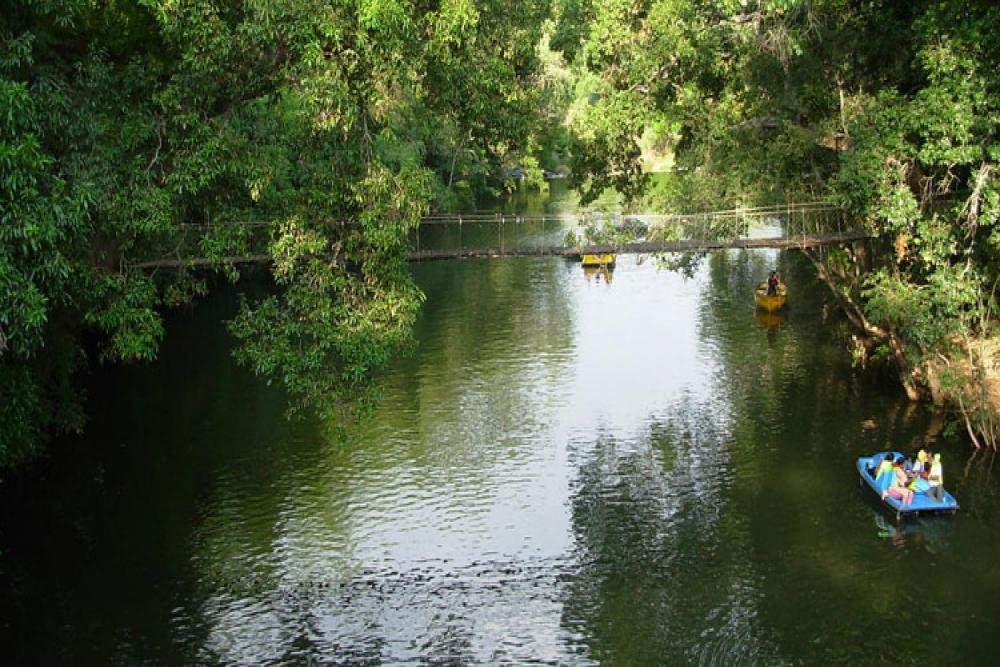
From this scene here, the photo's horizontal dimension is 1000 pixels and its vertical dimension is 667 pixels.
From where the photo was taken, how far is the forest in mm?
15711

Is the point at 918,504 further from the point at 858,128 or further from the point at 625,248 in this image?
the point at 858,128

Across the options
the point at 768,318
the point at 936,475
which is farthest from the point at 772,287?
the point at 936,475

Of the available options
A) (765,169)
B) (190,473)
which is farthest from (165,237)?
(765,169)

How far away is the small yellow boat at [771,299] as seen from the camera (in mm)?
36938

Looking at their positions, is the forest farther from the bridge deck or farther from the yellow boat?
the yellow boat

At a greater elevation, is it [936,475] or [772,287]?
[772,287]

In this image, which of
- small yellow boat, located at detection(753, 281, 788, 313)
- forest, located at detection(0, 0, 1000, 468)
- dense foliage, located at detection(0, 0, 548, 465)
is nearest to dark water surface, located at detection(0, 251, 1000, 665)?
forest, located at detection(0, 0, 1000, 468)

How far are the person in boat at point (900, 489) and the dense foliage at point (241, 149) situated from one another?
9793 mm

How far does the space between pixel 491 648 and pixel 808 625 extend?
195 inches

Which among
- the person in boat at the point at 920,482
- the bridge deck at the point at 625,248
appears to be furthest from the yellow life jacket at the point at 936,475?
the bridge deck at the point at 625,248

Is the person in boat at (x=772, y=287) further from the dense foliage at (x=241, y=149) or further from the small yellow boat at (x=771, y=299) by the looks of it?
the dense foliage at (x=241, y=149)

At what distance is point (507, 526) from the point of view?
2070 cm

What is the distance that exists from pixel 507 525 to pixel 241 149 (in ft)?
28.0

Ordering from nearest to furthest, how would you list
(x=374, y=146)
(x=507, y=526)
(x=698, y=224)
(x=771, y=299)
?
(x=374, y=146)
(x=507, y=526)
(x=698, y=224)
(x=771, y=299)
